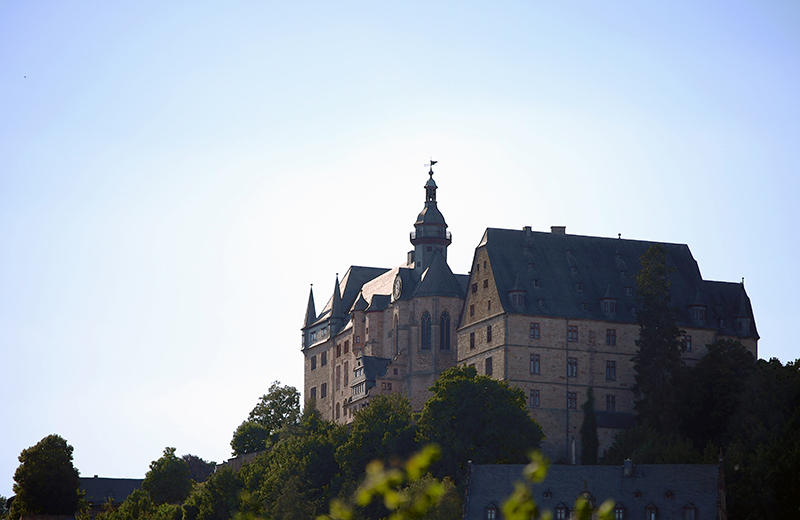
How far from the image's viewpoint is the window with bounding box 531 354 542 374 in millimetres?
100312

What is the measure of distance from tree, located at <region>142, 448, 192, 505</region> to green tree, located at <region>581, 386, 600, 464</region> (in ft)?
189

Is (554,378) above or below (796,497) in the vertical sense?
above

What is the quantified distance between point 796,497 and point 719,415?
61.0 ft

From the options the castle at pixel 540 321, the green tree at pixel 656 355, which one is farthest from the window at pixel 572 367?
the green tree at pixel 656 355

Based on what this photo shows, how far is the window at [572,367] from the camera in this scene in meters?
101

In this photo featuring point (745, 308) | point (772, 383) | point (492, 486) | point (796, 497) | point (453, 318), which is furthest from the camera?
point (453, 318)

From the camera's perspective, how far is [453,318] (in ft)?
382

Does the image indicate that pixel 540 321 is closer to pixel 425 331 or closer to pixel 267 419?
pixel 425 331

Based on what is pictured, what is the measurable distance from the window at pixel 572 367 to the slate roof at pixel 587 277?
340cm

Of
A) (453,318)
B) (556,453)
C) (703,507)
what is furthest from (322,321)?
(703,507)

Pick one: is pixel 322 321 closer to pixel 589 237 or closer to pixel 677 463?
pixel 589 237

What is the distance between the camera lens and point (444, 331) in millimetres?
115875

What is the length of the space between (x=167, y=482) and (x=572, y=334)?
5986cm

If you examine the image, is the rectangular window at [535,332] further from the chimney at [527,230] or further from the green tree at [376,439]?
the green tree at [376,439]
